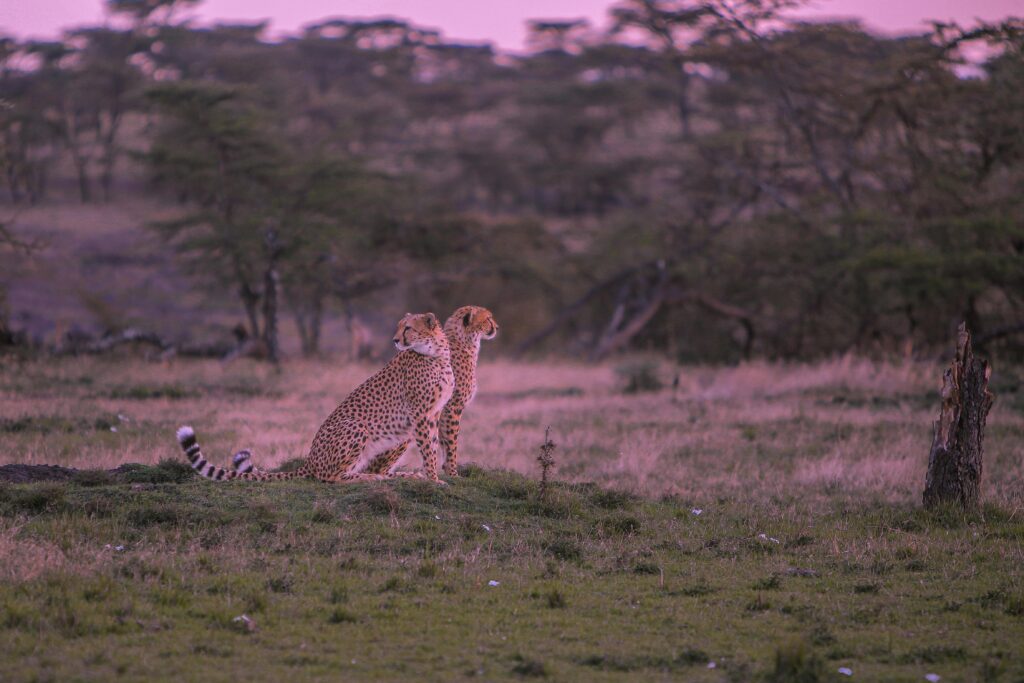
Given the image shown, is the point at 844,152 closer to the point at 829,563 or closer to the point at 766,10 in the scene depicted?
the point at 766,10

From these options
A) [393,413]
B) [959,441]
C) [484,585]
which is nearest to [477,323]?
[393,413]

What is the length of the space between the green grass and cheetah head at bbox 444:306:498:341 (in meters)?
1.26

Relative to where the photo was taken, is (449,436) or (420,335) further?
(449,436)

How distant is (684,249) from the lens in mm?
26703

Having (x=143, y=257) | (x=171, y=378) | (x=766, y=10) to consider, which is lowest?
(x=143, y=257)

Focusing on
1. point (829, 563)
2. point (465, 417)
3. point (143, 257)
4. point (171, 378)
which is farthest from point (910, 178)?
point (143, 257)

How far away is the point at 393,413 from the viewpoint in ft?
29.7

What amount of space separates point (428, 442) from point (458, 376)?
846mm

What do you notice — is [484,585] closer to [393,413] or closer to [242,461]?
[393,413]

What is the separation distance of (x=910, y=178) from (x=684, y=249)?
205 inches

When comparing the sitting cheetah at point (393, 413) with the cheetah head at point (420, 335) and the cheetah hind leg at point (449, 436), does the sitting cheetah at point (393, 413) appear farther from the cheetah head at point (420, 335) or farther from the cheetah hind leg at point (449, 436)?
the cheetah hind leg at point (449, 436)

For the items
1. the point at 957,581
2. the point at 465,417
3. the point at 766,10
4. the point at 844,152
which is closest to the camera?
the point at 957,581

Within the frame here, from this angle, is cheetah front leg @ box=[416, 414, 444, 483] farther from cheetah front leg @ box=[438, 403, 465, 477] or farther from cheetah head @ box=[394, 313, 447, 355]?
cheetah head @ box=[394, 313, 447, 355]

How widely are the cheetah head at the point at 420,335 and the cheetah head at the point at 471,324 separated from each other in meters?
0.63
